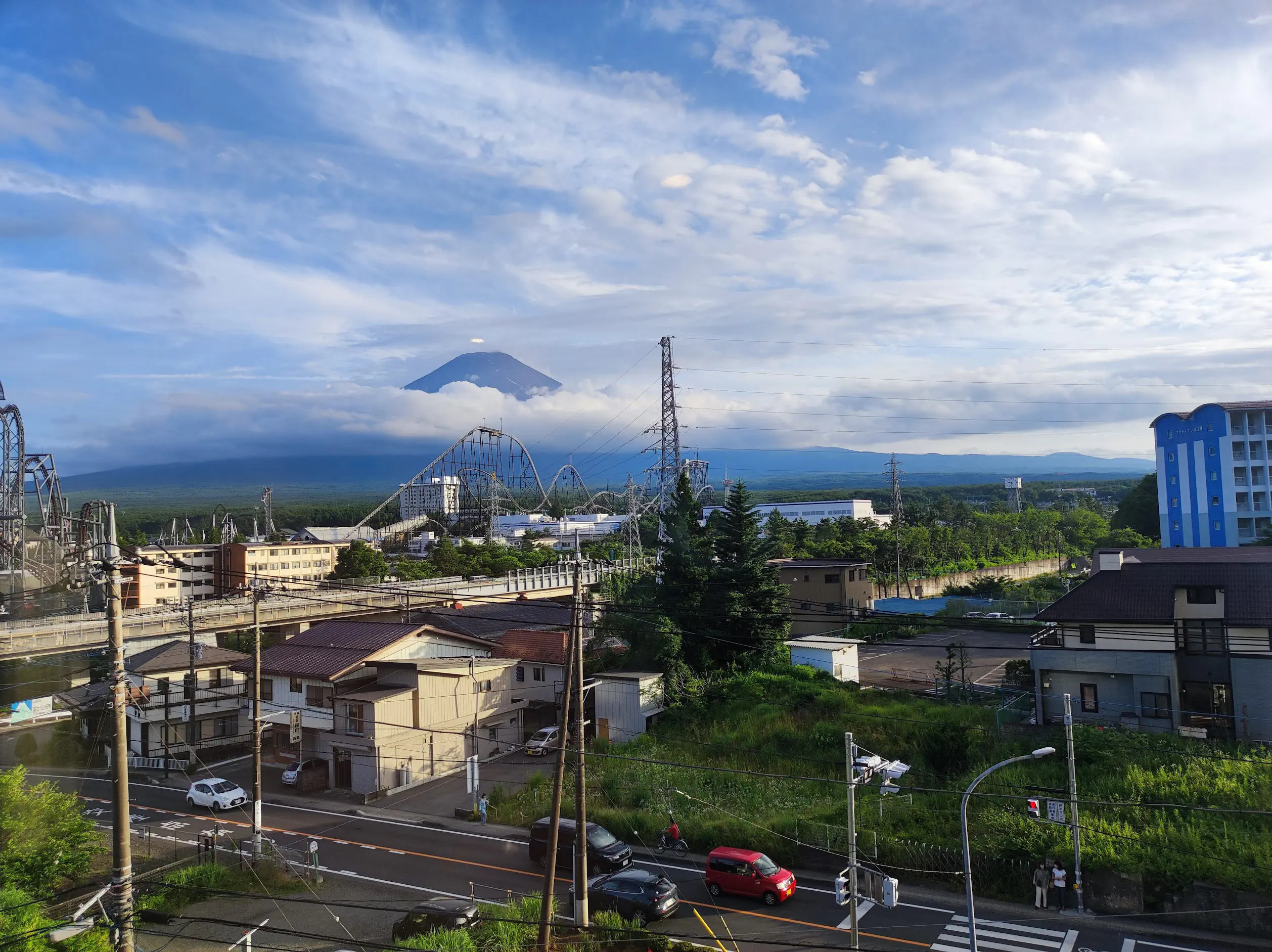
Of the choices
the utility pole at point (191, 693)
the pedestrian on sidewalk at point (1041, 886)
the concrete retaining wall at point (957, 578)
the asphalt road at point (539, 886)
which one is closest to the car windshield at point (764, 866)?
the asphalt road at point (539, 886)

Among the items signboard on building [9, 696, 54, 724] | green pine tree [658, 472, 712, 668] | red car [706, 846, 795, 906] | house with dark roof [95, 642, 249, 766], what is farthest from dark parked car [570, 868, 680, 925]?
signboard on building [9, 696, 54, 724]

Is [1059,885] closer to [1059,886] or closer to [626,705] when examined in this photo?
[1059,886]

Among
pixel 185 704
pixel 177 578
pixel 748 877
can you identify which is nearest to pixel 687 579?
pixel 748 877

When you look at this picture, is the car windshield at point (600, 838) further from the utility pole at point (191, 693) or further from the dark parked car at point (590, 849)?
the utility pole at point (191, 693)

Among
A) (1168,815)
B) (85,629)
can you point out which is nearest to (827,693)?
(1168,815)

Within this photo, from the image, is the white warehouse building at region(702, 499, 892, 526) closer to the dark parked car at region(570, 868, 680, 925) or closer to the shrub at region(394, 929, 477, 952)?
the dark parked car at region(570, 868, 680, 925)
